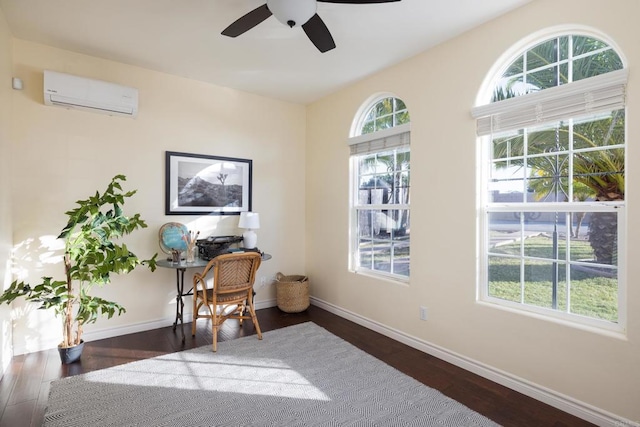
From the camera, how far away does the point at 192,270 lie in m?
3.74

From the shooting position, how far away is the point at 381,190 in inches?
142

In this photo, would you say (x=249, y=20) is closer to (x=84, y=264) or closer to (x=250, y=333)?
(x=84, y=264)

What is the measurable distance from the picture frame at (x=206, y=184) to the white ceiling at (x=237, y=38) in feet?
3.08

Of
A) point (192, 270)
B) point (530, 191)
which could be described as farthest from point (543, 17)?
point (192, 270)

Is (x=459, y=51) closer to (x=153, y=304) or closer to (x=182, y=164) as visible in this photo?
(x=182, y=164)

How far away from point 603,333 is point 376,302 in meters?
1.89

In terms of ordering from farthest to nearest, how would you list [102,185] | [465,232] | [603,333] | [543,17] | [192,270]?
[192,270], [102,185], [465,232], [543,17], [603,333]

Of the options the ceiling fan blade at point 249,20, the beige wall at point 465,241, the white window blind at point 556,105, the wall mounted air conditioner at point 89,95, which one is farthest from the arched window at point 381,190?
the wall mounted air conditioner at point 89,95

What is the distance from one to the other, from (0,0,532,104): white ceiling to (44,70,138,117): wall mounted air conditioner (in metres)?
0.30

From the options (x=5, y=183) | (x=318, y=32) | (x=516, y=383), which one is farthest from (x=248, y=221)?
(x=516, y=383)

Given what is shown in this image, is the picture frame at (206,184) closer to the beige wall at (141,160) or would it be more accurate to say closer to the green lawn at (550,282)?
the beige wall at (141,160)

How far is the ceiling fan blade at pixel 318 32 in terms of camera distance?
2115mm

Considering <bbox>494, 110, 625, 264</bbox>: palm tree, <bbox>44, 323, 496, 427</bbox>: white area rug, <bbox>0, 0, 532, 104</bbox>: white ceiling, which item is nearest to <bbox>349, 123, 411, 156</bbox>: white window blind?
<bbox>0, 0, 532, 104</bbox>: white ceiling

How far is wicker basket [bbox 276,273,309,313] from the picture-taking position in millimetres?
3975
